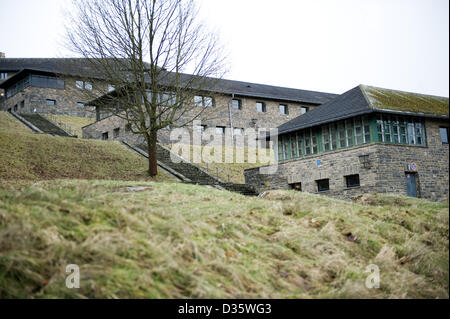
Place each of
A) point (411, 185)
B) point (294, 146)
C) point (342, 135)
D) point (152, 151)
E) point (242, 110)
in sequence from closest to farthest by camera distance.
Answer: point (411, 185) < point (342, 135) < point (152, 151) < point (294, 146) < point (242, 110)

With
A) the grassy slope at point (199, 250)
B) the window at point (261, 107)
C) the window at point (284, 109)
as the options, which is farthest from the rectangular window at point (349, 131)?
the window at point (284, 109)

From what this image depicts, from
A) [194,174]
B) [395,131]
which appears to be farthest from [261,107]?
[395,131]

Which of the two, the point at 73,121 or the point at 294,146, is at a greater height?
the point at 73,121

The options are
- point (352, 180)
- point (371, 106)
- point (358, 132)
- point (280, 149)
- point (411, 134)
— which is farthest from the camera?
point (280, 149)

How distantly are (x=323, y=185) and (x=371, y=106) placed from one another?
14.0 ft

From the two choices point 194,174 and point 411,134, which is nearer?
point 411,134

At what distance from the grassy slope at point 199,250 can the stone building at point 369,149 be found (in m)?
10.1

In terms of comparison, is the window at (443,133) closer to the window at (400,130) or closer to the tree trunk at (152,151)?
the window at (400,130)

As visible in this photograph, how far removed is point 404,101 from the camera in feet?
64.7

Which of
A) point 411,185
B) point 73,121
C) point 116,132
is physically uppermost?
point 73,121

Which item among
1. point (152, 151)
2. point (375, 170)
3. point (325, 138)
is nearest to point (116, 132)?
point (152, 151)

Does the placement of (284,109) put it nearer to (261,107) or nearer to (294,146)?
(261,107)

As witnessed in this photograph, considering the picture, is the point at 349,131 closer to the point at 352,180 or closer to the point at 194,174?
the point at 352,180
